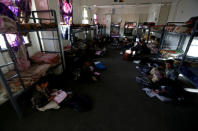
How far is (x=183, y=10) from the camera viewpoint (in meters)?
3.48

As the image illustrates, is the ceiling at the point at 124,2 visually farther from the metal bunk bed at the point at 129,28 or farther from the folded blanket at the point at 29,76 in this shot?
the metal bunk bed at the point at 129,28

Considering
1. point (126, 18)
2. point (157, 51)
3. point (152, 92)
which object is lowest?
point (152, 92)

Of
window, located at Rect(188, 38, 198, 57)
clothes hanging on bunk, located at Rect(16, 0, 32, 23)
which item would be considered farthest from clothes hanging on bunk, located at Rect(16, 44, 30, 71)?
window, located at Rect(188, 38, 198, 57)

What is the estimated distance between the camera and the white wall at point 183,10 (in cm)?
298

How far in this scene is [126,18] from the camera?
28.2 feet

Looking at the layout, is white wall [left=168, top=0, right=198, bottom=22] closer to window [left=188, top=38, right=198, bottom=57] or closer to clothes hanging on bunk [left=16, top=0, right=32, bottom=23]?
window [left=188, top=38, right=198, bottom=57]

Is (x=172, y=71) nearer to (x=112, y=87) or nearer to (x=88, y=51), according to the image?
(x=112, y=87)

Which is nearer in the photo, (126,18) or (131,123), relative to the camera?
(131,123)

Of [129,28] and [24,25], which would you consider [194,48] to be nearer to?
[24,25]

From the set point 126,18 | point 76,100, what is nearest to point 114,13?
point 126,18

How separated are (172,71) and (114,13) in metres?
8.03

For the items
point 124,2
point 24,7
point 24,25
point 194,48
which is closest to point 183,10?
point 194,48

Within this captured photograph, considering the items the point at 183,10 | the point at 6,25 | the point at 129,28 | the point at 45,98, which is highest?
the point at 183,10

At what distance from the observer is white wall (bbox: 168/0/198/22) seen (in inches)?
117
